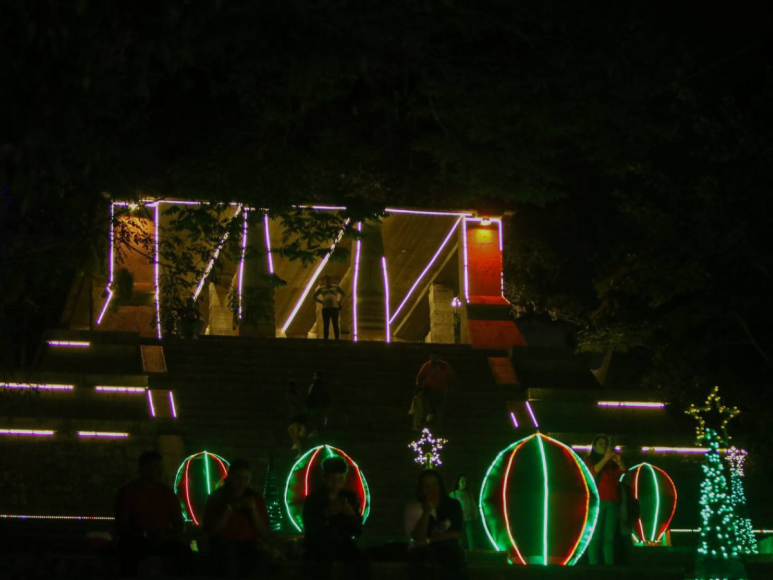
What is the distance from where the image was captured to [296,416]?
22.7m

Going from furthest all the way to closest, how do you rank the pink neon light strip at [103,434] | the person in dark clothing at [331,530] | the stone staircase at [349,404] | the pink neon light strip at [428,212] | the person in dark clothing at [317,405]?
1. the pink neon light strip at [428,212]
2. the person in dark clothing at [317,405]
3. the stone staircase at [349,404]
4. the pink neon light strip at [103,434]
5. the person in dark clothing at [331,530]

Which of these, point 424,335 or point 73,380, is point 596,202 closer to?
point 424,335

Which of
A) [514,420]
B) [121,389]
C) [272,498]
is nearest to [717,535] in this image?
[272,498]

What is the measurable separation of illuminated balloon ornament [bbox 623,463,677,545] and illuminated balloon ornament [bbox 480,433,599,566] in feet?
17.8

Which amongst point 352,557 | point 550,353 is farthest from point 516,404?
point 352,557

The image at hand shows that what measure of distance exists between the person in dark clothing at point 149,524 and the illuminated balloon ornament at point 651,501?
9.18m

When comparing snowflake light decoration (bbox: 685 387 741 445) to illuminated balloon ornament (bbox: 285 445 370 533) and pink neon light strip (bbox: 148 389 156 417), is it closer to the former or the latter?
illuminated balloon ornament (bbox: 285 445 370 533)

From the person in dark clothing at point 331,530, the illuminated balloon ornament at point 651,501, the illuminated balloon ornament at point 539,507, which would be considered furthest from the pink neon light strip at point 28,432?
the person in dark clothing at point 331,530

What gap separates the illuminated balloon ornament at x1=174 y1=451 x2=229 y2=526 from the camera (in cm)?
1789

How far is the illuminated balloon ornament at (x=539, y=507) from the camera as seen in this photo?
13.4 m

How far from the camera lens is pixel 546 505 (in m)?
13.4

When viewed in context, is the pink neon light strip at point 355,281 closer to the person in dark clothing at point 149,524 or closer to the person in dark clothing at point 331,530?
the person in dark clothing at point 331,530

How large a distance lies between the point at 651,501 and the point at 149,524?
9717 millimetres

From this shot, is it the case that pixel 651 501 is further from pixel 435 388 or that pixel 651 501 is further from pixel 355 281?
pixel 355 281
